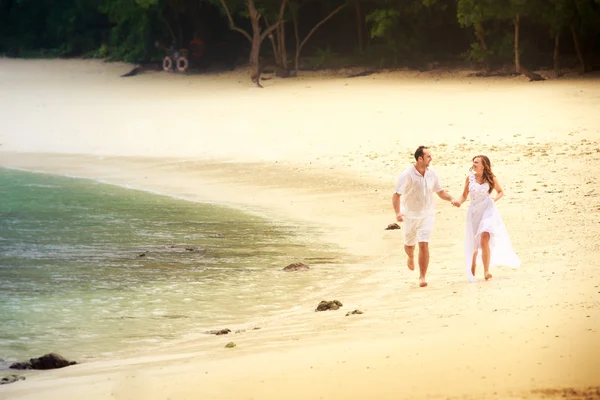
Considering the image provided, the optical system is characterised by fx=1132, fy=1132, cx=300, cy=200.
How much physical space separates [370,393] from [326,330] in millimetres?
2118

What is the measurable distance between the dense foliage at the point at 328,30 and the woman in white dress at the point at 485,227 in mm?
18362

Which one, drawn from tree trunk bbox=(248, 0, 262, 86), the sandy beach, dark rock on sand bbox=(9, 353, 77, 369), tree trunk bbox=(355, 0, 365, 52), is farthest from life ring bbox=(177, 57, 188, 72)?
dark rock on sand bbox=(9, 353, 77, 369)

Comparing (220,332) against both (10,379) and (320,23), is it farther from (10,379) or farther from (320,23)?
(320,23)

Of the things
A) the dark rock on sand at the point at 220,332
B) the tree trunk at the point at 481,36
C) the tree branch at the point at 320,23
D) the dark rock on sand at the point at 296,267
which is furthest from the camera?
the tree branch at the point at 320,23

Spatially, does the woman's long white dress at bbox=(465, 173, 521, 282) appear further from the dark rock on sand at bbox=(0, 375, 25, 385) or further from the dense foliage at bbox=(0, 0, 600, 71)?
the dense foliage at bbox=(0, 0, 600, 71)

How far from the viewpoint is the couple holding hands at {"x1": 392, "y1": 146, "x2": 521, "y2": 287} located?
10.4 meters

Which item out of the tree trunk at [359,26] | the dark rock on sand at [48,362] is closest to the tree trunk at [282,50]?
the tree trunk at [359,26]

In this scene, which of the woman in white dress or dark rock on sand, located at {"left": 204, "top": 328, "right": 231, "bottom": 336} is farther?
the woman in white dress

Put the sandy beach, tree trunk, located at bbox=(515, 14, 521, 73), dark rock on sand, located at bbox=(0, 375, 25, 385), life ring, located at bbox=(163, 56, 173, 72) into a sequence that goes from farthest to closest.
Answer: life ring, located at bbox=(163, 56, 173, 72)
tree trunk, located at bbox=(515, 14, 521, 73)
dark rock on sand, located at bbox=(0, 375, 25, 385)
the sandy beach

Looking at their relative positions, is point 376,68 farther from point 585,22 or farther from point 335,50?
point 585,22

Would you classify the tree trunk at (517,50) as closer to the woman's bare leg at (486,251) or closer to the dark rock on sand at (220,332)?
the woman's bare leg at (486,251)

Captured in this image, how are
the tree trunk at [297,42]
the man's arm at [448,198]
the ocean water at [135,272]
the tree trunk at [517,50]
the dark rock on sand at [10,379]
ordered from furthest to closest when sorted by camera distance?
1. the tree trunk at [297,42]
2. the tree trunk at [517,50]
3. the ocean water at [135,272]
4. the man's arm at [448,198]
5. the dark rock on sand at [10,379]

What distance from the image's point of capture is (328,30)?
1416 inches

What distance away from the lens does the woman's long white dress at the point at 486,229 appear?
10.5m
